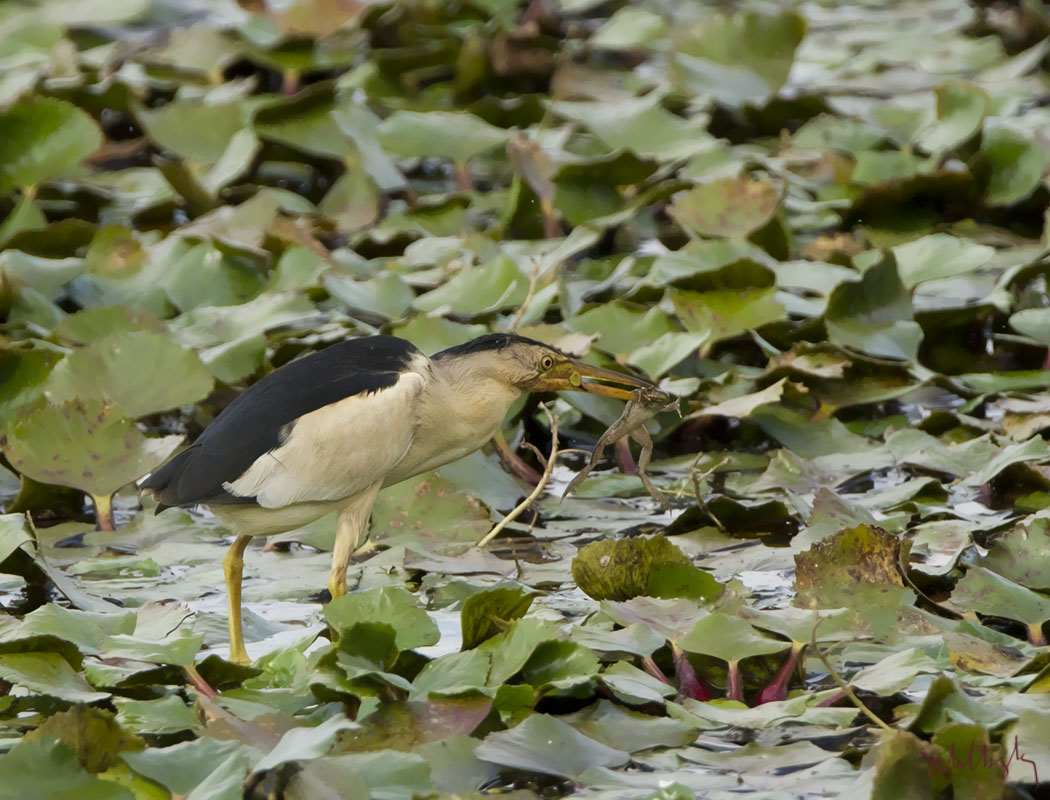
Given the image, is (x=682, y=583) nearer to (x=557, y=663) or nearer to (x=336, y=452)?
(x=557, y=663)

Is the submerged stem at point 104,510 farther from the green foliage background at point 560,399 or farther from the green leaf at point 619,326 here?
the green leaf at point 619,326

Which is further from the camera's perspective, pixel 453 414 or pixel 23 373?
pixel 23 373

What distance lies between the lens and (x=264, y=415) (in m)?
3.64

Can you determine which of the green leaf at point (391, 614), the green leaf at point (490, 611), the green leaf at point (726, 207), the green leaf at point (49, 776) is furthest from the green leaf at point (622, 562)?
the green leaf at point (726, 207)

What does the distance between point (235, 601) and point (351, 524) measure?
1.20 feet

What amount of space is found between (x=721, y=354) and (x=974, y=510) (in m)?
1.14

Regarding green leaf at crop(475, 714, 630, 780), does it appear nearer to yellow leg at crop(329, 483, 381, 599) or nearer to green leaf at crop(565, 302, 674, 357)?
yellow leg at crop(329, 483, 381, 599)

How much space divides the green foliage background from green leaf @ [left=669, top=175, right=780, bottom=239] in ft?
0.05

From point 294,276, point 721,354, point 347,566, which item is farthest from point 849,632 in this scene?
point 294,276

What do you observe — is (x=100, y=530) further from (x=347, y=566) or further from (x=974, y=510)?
(x=974, y=510)

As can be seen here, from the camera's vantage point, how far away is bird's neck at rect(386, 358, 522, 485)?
3785 millimetres

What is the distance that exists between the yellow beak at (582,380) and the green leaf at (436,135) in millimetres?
1932

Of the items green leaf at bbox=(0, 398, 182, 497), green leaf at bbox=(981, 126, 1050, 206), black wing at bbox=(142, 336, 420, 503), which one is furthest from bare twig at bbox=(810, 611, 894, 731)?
green leaf at bbox=(981, 126, 1050, 206)
